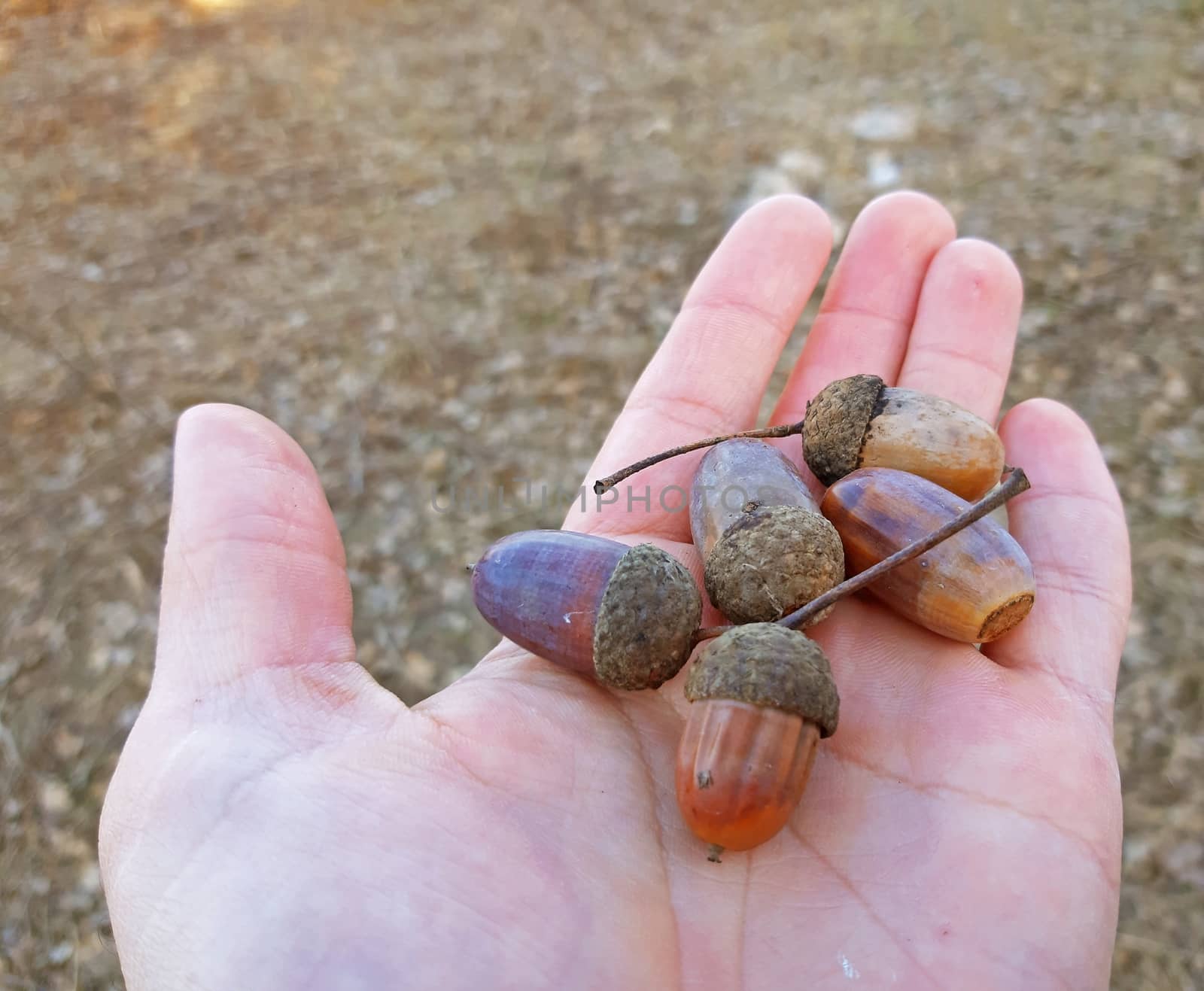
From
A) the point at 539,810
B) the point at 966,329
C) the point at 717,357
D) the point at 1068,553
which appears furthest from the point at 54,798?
the point at 966,329

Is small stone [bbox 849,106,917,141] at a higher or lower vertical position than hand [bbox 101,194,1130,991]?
higher

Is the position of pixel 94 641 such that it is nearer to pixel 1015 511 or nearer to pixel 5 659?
pixel 5 659

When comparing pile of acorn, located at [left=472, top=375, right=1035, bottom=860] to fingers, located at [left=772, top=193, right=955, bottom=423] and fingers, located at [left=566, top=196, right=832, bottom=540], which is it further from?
fingers, located at [left=772, top=193, right=955, bottom=423]

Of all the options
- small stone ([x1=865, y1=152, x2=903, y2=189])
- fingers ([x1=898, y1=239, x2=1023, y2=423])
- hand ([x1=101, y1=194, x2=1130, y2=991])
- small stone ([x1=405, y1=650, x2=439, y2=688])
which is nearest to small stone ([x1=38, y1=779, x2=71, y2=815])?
small stone ([x1=405, y1=650, x2=439, y2=688])

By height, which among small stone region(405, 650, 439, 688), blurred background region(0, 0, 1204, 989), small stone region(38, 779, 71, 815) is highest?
blurred background region(0, 0, 1204, 989)

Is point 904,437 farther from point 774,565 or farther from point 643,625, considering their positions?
point 643,625

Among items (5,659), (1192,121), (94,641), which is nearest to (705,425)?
(94,641)

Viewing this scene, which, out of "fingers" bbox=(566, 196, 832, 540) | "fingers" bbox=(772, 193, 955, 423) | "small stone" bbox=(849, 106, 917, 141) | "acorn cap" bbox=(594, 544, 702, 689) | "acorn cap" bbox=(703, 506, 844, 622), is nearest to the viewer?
"acorn cap" bbox=(594, 544, 702, 689)
